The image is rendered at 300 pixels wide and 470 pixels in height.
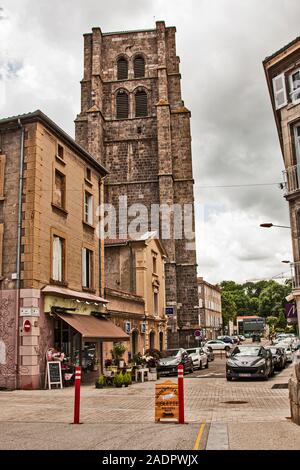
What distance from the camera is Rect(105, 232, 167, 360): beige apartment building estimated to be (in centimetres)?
2954

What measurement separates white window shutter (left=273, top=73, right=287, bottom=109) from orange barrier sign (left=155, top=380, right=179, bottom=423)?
12319 millimetres

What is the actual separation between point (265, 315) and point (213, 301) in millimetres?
35391

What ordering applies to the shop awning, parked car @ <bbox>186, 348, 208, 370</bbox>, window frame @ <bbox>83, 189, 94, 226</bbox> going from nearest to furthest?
the shop awning
window frame @ <bbox>83, 189, 94, 226</bbox>
parked car @ <bbox>186, 348, 208, 370</bbox>

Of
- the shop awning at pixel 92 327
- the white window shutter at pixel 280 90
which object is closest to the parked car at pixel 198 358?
the shop awning at pixel 92 327

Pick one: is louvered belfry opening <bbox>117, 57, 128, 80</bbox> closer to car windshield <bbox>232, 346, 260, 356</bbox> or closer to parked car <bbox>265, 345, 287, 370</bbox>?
parked car <bbox>265, 345, 287, 370</bbox>

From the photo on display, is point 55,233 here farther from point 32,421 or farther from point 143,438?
point 143,438

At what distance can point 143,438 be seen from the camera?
7.86 metres

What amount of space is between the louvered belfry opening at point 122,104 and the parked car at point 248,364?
35.3m

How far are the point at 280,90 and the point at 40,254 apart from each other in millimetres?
10877

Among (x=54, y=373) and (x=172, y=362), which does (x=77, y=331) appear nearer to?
(x=54, y=373)

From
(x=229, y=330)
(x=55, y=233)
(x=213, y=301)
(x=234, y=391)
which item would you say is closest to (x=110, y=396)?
(x=234, y=391)

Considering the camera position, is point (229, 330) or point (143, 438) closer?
point (143, 438)

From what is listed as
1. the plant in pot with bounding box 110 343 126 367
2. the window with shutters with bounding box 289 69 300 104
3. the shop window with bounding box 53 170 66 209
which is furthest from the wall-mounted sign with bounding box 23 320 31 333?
the window with shutters with bounding box 289 69 300 104

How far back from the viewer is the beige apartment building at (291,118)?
1686cm
